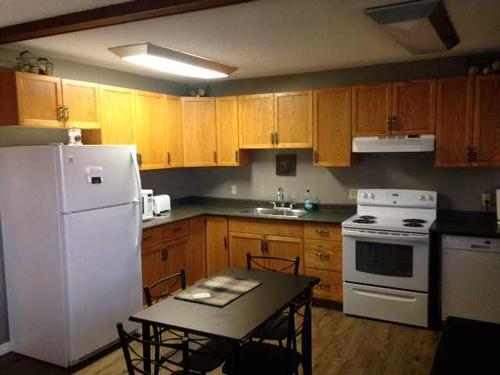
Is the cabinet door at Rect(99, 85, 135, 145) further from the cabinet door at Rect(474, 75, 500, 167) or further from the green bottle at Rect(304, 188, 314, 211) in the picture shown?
the cabinet door at Rect(474, 75, 500, 167)

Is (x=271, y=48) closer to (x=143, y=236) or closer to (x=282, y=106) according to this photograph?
(x=282, y=106)

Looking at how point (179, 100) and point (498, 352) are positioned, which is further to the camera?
point (179, 100)

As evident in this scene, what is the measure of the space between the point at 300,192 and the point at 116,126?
206cm

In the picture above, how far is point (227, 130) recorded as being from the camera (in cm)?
481

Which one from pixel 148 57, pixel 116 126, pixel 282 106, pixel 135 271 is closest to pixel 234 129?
pixel 282 106

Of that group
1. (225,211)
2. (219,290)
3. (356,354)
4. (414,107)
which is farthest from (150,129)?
(356,354)

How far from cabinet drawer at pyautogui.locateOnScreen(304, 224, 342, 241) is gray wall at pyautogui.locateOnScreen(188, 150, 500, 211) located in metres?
0.61

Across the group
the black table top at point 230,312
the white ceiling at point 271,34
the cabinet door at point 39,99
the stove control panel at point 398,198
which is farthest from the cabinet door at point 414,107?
the cabinet door at point 39,99

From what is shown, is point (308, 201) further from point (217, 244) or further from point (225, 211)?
point (217, 244)

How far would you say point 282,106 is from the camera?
14.8 ft

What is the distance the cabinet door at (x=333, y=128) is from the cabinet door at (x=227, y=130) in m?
0.92

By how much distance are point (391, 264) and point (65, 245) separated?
8.57 feet

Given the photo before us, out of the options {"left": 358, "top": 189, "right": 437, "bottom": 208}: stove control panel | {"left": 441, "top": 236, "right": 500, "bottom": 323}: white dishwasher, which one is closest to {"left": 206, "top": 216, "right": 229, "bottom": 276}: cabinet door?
{"left": 358, "top": 189, "right": 437, "bottom": 208}: stove control panel

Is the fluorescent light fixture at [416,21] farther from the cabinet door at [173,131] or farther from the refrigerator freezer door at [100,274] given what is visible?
the cabinet door at [173,131]
